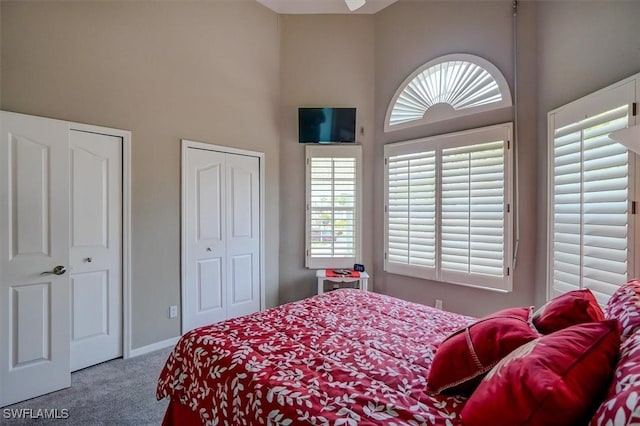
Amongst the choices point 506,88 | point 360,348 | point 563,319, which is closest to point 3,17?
point 360,348

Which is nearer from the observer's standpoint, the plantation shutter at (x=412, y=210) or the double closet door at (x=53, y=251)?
the double closet door at (x=53, y=251)

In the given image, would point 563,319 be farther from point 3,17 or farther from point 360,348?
point 3,17

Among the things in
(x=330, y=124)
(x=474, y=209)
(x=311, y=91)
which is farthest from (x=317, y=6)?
(x=474, y=209)

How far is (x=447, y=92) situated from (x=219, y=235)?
9.41 ft

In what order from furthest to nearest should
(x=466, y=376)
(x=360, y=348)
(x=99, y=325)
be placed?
(x=99, y=325), (x=360, y=348), (x=466, y=376)

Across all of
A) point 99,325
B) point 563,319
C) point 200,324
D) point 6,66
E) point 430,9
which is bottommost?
point 200,324

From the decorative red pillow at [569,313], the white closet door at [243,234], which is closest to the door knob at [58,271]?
the white closet door at [243,234]

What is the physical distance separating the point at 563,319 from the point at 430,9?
11.1 ft

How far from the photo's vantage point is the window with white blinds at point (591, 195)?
1.91 meters

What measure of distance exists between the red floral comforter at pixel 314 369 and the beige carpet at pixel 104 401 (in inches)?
28.3

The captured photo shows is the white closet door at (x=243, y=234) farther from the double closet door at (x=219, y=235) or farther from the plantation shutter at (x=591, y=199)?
the plantation shutter at (x=591, y=199)

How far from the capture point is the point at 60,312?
2.42 metres
